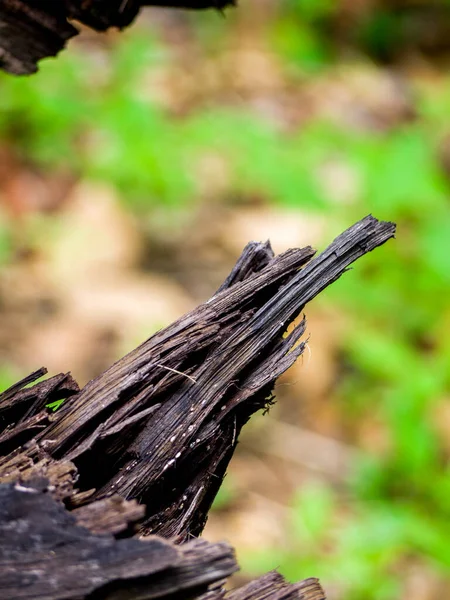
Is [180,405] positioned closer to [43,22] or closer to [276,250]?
[43,22]

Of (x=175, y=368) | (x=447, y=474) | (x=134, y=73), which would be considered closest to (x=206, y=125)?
(x=134, y=73)

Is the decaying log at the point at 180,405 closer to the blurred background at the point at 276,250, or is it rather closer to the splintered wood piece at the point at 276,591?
the splintered wood piece at the point at 276,591

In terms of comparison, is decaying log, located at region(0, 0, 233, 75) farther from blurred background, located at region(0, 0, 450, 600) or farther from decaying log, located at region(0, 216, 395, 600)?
blurred background, located at region(0, 0, 450, 600)

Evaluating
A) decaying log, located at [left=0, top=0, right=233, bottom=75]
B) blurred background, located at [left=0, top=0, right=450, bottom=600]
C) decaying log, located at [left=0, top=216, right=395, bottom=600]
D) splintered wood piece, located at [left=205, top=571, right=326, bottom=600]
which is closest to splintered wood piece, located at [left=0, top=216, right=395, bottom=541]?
decaying log, located at [left=0, top=216, right=395, bottom=600]

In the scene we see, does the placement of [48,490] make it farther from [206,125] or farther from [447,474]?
[206,125]

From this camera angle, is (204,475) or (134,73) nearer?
(204,475)

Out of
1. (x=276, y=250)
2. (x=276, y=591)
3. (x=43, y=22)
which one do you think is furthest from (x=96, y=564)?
(x=276, y=250)
